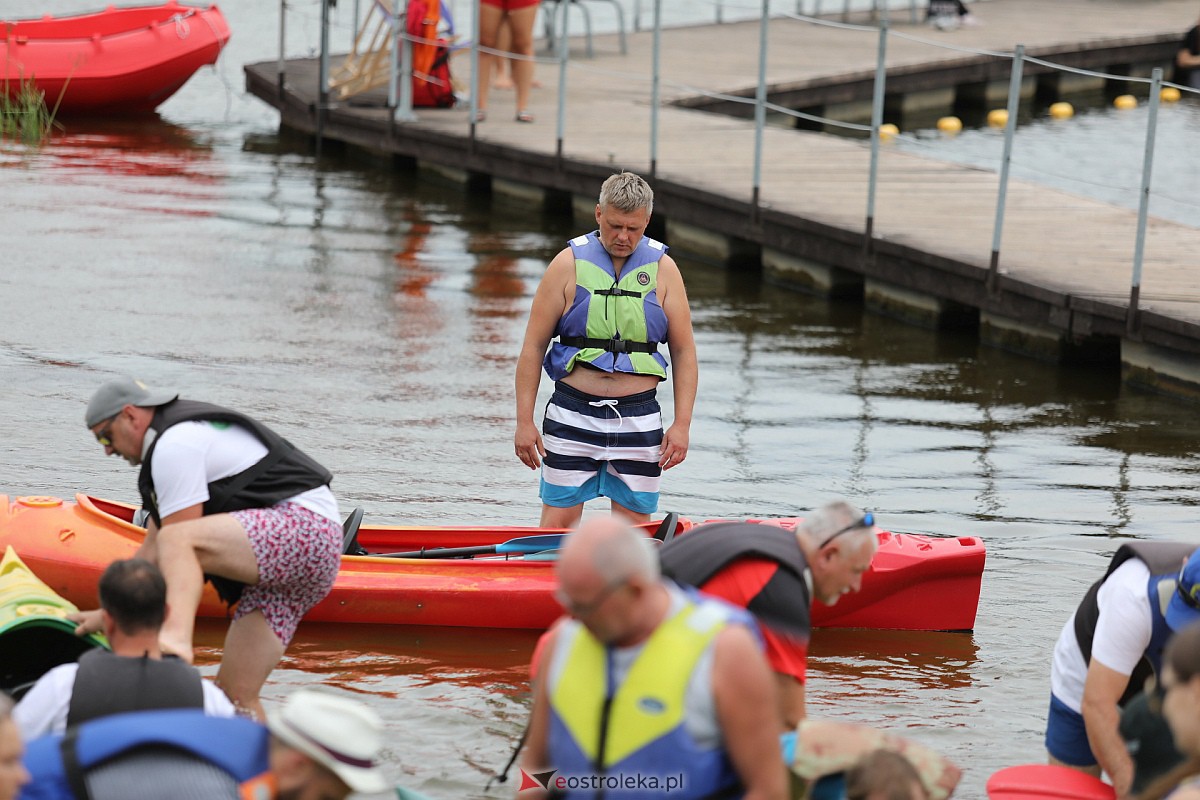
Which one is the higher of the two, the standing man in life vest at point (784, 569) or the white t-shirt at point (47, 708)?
the standing man in life vest at point (784, 569)

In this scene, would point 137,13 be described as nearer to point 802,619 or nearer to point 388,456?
point 388,456

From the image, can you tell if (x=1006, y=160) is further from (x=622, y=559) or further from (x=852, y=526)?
(x=622, y=559)

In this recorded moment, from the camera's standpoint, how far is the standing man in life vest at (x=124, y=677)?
3762 millimetres

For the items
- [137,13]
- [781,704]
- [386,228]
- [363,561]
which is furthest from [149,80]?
[781,704]

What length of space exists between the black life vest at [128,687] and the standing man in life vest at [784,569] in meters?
1.16

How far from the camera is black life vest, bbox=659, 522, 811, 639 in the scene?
3.80 meters

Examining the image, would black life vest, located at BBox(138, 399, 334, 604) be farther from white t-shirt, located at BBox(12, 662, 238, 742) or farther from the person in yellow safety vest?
the person in yellow safety vest

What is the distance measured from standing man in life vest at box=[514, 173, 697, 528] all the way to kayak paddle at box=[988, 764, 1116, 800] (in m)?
1.99

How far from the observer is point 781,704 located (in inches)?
158

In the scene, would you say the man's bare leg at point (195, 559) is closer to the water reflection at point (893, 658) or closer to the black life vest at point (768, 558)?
the black life vest at point (768, 558)

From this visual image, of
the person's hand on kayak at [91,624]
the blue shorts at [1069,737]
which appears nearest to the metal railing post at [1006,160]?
the blue shorts at [1069,737]

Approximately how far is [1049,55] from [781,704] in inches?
759

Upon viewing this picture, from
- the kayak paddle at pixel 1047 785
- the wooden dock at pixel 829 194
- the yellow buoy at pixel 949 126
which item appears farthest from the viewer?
the yellow buoy at pixel 949 126

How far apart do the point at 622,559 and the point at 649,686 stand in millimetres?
285
